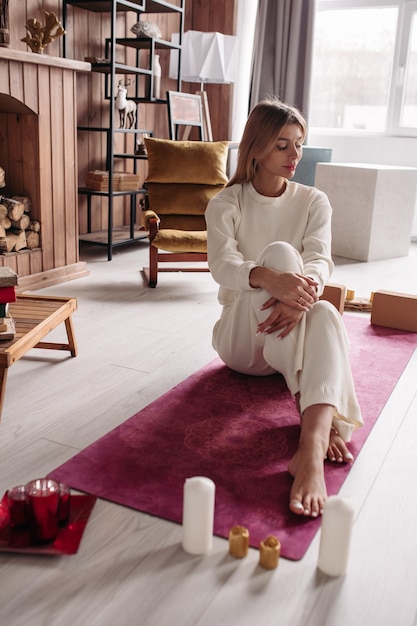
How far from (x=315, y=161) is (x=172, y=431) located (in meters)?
3.69

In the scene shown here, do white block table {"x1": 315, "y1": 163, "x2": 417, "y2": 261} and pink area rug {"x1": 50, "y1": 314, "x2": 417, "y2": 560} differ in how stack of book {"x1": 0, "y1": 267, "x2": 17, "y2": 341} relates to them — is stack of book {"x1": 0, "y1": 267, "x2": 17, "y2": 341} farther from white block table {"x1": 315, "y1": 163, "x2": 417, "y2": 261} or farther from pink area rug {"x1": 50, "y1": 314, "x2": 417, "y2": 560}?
white block table {"x1": 315, "y1": 163, "x2": 417, "y2": 261}

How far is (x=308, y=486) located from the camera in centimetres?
137

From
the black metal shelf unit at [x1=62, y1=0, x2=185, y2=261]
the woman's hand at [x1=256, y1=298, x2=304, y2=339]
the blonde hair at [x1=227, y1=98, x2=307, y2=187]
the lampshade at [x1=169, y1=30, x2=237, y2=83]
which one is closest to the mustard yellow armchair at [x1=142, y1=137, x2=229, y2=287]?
the black metal shelf unit at [x1=62, y1=0, x2=185, y2=261]

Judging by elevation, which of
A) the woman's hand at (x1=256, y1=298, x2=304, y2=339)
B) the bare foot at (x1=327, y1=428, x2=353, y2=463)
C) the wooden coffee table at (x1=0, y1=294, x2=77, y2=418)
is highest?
the woman's hand at (x1=256, y1=298, x2=304, y2=339)

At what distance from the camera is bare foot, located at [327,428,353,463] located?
5.16 ft

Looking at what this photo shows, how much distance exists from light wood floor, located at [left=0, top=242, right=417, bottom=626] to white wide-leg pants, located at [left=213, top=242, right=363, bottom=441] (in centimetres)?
20

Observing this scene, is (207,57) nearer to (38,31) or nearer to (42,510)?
(38,31)

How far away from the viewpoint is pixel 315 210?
195 cm

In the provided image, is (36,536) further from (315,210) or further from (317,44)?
(317,44)

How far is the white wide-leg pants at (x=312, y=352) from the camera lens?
1512 mm

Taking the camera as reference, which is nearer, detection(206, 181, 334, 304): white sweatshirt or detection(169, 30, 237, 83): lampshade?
detection(206, 181, 334, 304): white sweatshirt

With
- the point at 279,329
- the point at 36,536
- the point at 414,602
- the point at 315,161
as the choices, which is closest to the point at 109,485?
the point at 36,536

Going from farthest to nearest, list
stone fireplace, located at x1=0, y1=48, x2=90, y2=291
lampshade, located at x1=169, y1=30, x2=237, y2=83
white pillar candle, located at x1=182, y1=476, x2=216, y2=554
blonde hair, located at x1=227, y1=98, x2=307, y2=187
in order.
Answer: lampshade, located at x1=169, y1=30, x2=237, y2=83 → stone fireplace, located at x1=0, y1=48, x2=90, y2=291 → blonde hair, located at x1=227, y1=98, x2=307, y2=187 → white pillar candle, located at x1=182, y1=476, x2=216, y2=554

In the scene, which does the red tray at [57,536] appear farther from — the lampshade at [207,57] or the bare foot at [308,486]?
the lampshade at [207,57]
